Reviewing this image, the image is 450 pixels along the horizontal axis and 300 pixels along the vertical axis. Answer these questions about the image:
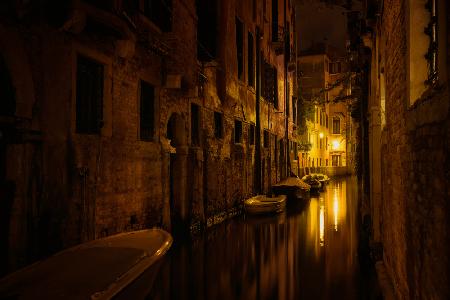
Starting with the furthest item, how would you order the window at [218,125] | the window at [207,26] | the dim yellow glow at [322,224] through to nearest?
1. the window at [207,26]
2. the window at [218,125]
3. the dim yellow glow at [322,224]

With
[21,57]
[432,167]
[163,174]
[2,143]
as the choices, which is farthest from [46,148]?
[432,167]

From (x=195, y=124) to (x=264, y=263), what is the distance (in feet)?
17.4

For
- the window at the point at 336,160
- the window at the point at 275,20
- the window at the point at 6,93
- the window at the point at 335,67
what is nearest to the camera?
the window at the point at 6,93

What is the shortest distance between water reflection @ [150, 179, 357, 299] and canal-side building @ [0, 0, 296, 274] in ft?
4.28

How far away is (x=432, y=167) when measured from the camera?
3025 mm

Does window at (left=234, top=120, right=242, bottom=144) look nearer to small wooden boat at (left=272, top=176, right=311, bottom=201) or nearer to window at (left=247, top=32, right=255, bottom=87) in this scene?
window at (left=247, top=32, right=255, bottom=87)

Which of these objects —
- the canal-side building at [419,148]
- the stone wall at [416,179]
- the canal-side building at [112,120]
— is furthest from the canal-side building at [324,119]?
the canal-side building at [419,148]

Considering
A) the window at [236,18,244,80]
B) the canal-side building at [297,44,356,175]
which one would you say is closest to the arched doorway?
the window at [236,18,244,80]

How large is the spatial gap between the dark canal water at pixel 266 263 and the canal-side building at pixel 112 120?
1.21m

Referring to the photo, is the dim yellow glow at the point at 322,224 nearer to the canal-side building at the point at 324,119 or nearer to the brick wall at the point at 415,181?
the brick wall at the point at 415,181

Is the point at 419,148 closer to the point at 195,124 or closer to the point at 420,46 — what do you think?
the point at 420,46

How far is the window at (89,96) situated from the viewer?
7.34m

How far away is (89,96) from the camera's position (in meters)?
7.59

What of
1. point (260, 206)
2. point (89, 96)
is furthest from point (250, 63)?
point (89, 96)
